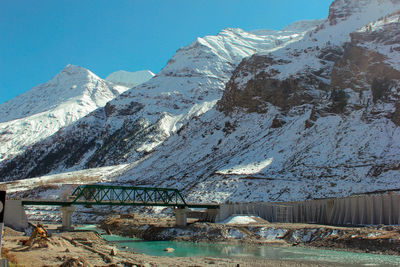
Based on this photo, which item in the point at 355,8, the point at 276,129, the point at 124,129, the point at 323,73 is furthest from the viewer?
the point at 124,129

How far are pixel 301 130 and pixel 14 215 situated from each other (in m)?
61.8

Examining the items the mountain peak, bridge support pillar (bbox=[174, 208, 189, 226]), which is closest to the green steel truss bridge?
bridge support pillar (bbox=[174, 208, 189, 226])

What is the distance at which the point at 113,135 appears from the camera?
525ft

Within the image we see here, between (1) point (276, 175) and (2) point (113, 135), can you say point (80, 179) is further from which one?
(1) point (276, 175)

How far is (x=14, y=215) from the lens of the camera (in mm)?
52000

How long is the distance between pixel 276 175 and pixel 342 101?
27285 millimetres

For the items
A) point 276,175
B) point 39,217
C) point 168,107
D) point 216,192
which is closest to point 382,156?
point 276,175

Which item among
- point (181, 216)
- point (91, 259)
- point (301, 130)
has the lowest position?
point (91, 259)

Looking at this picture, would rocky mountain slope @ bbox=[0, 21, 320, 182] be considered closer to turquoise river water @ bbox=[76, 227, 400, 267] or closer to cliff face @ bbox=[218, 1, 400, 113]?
cliff face @ bbox=[218, 1, 400, 113]

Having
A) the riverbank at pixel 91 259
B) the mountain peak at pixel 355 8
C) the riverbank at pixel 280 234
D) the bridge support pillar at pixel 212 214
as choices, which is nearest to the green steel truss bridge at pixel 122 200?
the bridge support pillar at pixel 212 214

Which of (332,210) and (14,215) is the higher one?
(332,210)

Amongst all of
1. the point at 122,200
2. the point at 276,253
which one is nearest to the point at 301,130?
the point at 122,200

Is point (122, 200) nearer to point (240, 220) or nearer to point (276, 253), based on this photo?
point (240, 220)

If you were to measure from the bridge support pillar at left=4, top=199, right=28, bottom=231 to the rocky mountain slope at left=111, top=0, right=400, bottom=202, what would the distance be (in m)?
33.3
